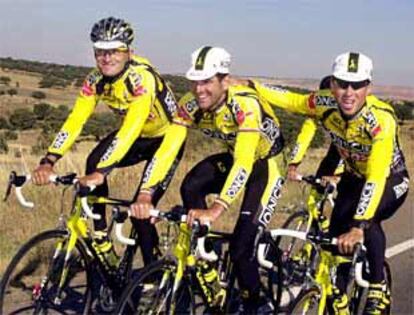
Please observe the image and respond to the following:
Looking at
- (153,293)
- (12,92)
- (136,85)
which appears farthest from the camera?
(12,92)

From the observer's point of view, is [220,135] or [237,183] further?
[220,135]

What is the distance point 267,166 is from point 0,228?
14.6 feet

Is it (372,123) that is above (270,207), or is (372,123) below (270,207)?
above

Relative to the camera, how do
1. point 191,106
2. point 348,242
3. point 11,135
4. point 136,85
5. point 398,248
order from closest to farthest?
point 348,242 → point 191,106 → point 136,85 → point 398,248 → point 11,135

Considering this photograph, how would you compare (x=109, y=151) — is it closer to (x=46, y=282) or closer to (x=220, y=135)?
(x=220, y=135)

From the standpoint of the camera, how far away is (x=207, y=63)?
5.57 metres

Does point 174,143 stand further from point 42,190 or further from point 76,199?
point 42,190

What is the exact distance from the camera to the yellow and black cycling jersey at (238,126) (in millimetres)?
5637

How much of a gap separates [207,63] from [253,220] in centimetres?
133

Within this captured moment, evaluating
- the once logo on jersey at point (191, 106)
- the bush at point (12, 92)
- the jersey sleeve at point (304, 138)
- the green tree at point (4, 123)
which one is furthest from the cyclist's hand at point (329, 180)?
the bush at point (12, 92)

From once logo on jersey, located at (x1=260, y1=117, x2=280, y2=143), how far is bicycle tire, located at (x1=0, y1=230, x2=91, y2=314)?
62.7 inches

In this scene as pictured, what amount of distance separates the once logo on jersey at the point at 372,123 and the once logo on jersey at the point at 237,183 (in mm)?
910

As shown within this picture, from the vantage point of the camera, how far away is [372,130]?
576 cm

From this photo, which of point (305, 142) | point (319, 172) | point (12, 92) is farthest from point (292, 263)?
point (12, 92)
